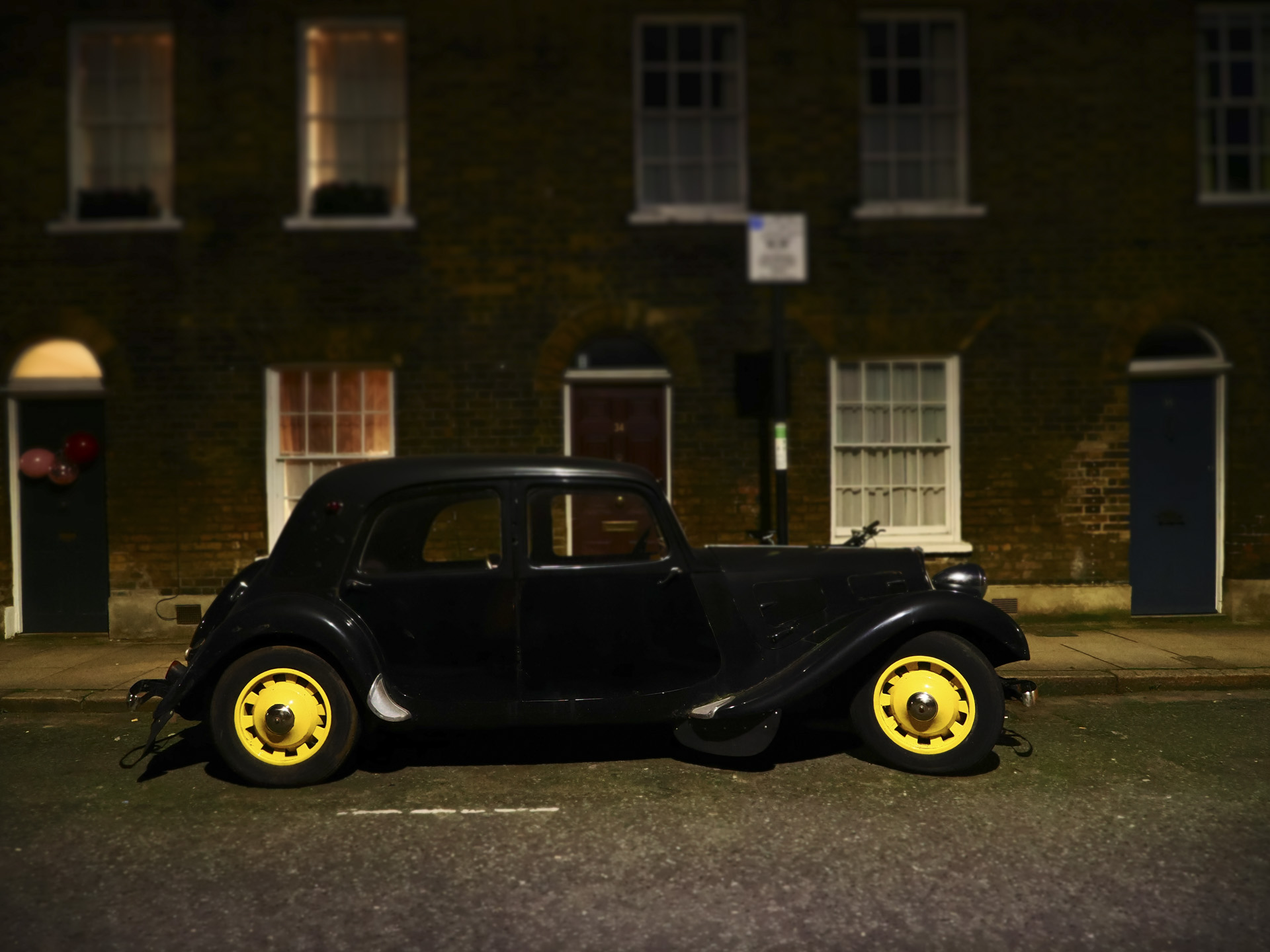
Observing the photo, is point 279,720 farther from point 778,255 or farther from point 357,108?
point 357,108

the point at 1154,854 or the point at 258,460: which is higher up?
the point at 258,460

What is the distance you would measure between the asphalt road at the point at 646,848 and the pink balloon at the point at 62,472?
15.0 ft

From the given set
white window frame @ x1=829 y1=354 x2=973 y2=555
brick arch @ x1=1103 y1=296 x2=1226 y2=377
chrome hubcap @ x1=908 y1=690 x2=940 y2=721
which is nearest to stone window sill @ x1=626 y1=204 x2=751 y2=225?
white window frame @ x1=829 y1=354 x2=973 y2=555

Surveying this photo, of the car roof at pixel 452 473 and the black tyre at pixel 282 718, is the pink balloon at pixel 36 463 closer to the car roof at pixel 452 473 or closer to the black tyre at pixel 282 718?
the car roof at pixel 452 473

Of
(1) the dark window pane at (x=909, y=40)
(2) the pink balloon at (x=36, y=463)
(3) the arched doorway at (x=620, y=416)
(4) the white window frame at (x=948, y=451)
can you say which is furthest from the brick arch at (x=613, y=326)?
(2) the pink balloon at (x=36, y=463)

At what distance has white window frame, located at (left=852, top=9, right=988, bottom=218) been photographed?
32.5 ft

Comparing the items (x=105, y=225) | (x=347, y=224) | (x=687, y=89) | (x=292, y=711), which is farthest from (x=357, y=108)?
(x=292, y=711)

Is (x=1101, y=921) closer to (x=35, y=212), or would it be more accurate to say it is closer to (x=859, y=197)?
(x=859, y=197)

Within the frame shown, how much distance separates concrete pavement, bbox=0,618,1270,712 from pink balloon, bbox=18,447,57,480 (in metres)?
1.52

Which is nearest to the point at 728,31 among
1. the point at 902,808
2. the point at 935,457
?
the point at 935,457

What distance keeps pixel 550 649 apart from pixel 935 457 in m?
6.09

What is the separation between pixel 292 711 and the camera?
16.4ft

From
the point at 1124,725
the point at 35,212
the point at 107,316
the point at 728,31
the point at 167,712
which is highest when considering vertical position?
the point at 728,31

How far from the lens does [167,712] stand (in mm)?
→ 4973
